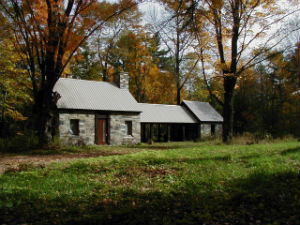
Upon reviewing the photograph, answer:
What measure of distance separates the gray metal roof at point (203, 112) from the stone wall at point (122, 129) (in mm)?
8292

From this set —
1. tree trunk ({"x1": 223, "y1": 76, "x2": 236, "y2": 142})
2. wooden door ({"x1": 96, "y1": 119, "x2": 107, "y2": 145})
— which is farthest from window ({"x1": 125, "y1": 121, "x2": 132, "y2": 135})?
tree trunk ({"x1": 223, "y1": 76, "x2": 236, "y2": 142})

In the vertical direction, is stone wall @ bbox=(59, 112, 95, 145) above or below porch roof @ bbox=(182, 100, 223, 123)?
below

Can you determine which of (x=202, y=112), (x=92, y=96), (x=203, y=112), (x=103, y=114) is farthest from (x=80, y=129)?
(x=203, y=112)

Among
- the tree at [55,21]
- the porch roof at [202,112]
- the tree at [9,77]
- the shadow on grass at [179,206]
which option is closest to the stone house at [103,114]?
the porch roof at [202,112]

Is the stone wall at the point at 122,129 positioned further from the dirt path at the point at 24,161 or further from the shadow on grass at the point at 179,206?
the shadow on grass at the point at 179,206

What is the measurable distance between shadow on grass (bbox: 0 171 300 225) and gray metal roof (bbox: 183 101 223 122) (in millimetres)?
22626

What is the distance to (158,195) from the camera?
531 centimetres

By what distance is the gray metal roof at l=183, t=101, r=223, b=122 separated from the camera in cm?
2831

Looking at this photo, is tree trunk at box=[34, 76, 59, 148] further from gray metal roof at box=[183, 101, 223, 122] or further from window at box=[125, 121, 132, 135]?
gray metal roof at box=[183, 101, 223, 122]

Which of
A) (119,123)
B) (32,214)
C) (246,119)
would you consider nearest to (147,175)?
(32,214)

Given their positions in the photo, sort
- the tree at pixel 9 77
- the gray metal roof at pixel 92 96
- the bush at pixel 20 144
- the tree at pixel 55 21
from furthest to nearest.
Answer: the gray metal roof at pixel 92 96 < the tree at pixel 9 77 < the bush at pixel 20 144 < the tree at pixel 55 21

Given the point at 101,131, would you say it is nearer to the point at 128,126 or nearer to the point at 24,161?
the point at 128,126

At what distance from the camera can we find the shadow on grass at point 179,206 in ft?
13.7

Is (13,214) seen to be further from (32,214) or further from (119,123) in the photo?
(119,123)
